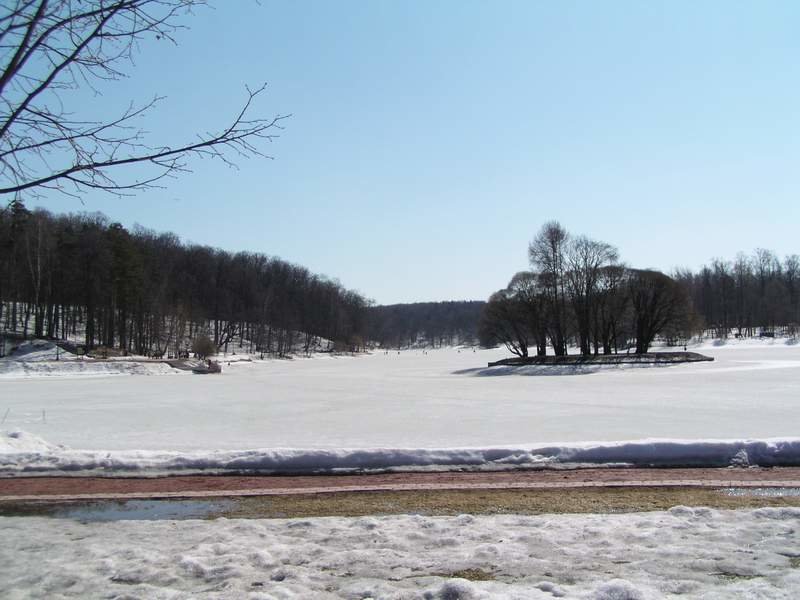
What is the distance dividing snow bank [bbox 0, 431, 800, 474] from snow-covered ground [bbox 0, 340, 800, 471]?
4 cm

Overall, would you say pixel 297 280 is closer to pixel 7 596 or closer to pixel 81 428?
pixel 81 428

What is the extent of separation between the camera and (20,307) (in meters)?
85.2

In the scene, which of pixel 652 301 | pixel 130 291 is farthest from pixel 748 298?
pixel 130 291

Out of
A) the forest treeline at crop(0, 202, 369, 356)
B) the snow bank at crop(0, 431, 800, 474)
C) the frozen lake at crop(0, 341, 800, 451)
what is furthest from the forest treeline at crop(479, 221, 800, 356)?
the snow bank at crop(0, 431, 800, 474)

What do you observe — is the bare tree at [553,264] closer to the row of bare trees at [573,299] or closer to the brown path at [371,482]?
the row of bare trees at [573,299]

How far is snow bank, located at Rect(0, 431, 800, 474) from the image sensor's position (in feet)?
38.3

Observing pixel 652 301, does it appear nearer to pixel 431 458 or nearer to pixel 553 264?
pixel 553 264

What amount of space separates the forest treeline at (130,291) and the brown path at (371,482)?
4493cm

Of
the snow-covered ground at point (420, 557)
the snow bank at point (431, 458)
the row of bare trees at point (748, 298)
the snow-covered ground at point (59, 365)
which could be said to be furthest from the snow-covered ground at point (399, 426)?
the row of bare trees at point (748, 298)

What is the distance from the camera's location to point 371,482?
34.0 feet

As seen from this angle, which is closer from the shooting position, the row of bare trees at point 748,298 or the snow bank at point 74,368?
the snow bank at point 74,368

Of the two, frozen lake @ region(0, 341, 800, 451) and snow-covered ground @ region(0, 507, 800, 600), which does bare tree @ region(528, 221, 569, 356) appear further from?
snow-covered ground @ region(0, 507, 800, 600)

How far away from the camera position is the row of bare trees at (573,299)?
65438mm

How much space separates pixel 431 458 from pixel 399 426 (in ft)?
20.4
